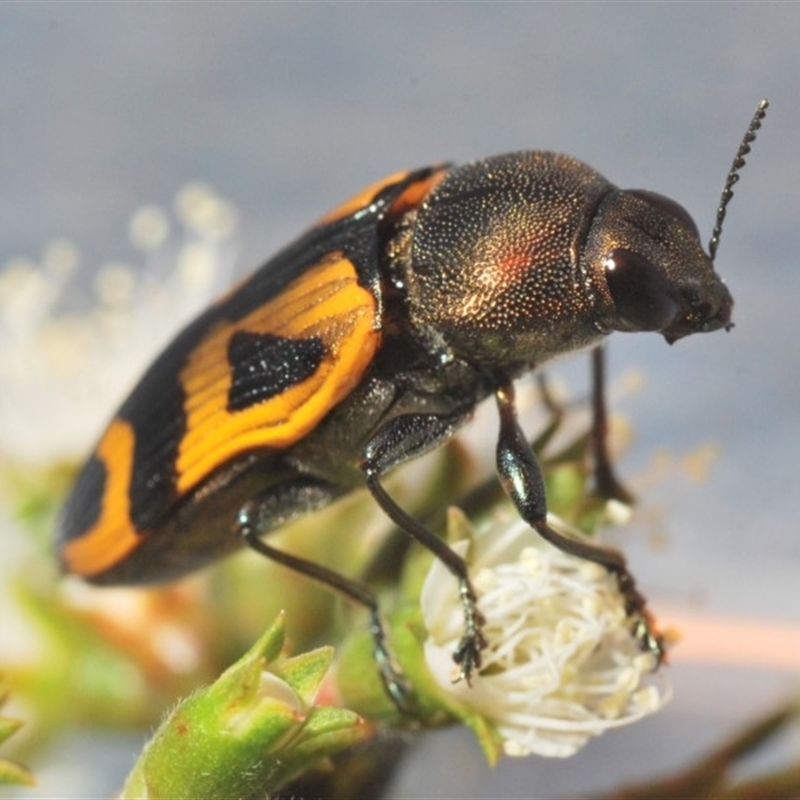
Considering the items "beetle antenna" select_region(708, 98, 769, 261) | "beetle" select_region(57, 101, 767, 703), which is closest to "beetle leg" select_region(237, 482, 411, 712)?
"beetle" select_region(57, 101, 767, 703)

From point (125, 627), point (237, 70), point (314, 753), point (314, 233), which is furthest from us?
point (237, 70)

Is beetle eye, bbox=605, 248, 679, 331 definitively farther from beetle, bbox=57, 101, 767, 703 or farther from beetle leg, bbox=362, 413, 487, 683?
beetle leg, bbox=362, 413, 487, 683

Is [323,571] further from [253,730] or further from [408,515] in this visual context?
[253,730]

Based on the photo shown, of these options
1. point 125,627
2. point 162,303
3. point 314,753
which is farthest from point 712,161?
point 314,753

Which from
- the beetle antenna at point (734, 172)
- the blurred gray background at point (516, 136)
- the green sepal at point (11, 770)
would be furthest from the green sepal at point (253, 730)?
the blurred gray background at point (516, 136)

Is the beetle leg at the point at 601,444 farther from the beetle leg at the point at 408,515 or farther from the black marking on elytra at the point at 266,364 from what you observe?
the black marking on elytra at the point at 266,364

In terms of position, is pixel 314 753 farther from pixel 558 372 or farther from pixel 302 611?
pixel 558 372

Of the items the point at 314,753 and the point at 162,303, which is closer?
the point at 314,753
